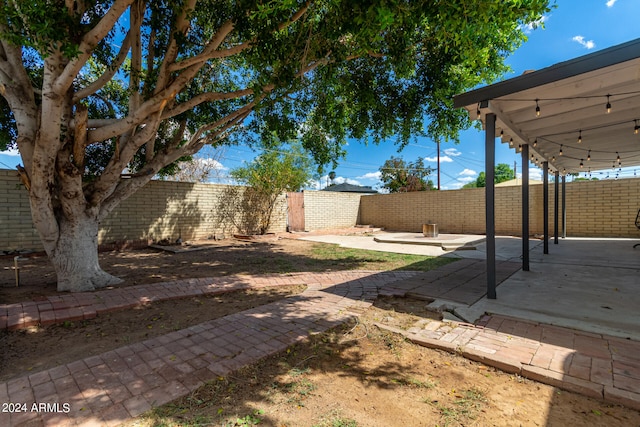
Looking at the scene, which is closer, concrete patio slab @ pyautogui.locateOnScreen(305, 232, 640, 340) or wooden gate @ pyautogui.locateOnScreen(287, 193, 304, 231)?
concrete patio slab @ pyautogui.locateOnScreen(305, 232, 640, 340)

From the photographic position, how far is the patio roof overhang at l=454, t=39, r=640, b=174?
10.7ft

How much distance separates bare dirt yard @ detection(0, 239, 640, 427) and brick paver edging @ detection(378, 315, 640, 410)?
8cm

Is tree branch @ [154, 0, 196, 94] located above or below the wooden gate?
A: above

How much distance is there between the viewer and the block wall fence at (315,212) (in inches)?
312

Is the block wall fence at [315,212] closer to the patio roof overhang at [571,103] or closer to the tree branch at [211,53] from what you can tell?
the patio roof overhang at [571,103]

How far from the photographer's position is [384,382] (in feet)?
7.54

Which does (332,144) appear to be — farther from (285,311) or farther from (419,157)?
(419,157)

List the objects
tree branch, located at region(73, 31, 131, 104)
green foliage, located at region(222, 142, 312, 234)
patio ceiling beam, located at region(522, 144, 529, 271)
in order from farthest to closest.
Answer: green foliage, located at region(222, 142, 312, 234)
patio ceiling beam, located at region(522, 144, 529, 271)
tree branch, located at region(73, 31, 131, 104)

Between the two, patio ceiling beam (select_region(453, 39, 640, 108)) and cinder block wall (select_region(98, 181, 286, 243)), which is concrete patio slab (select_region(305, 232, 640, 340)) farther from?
cinder block wall (select_region(98, 181, 286, 243))

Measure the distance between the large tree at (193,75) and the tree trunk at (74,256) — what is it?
0.02m

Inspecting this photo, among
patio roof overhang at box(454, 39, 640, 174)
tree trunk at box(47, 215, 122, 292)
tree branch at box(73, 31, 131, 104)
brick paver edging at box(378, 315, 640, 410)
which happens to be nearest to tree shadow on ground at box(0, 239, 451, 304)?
tree trunk at box(47, 215, 122, 292)

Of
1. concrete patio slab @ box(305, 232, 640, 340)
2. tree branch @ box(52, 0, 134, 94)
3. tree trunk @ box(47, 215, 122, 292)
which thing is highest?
tree branch @ box(52, 0, 134, 94)

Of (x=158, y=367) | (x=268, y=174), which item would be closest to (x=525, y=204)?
(x=158, y=367)

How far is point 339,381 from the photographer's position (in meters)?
2.32
